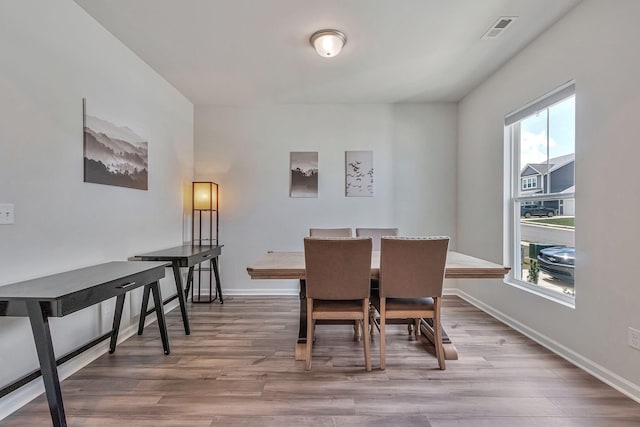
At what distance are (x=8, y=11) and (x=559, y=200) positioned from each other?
3836 mm

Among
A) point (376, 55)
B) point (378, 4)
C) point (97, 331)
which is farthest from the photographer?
point (376, 55)

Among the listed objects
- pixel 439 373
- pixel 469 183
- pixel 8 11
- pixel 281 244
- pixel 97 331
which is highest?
pixel 8 11

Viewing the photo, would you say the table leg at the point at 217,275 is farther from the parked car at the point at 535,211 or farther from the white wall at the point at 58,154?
the parked car at the point at 535,211

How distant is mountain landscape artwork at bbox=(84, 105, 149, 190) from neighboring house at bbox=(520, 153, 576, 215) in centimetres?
354

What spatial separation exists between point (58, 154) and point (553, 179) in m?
3.67

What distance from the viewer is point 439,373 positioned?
208 cm

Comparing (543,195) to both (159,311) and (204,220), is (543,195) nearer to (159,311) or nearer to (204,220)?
(159,311)

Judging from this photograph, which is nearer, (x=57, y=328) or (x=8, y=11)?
(x=8, y=11)

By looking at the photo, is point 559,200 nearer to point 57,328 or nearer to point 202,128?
point 57,328

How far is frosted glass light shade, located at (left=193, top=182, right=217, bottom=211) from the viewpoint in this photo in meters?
3.81

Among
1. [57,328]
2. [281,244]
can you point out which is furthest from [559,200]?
[57,328]

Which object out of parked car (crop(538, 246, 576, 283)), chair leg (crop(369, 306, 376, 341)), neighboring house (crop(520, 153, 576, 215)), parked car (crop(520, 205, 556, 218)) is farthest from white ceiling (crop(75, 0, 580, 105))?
chair leg (crop(369, 306, 376, 341))

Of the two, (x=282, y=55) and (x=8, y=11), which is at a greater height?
(x=282, y=55)

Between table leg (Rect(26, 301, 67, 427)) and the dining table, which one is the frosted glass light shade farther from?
table leg (Rect(26, 301, 67, 427))
